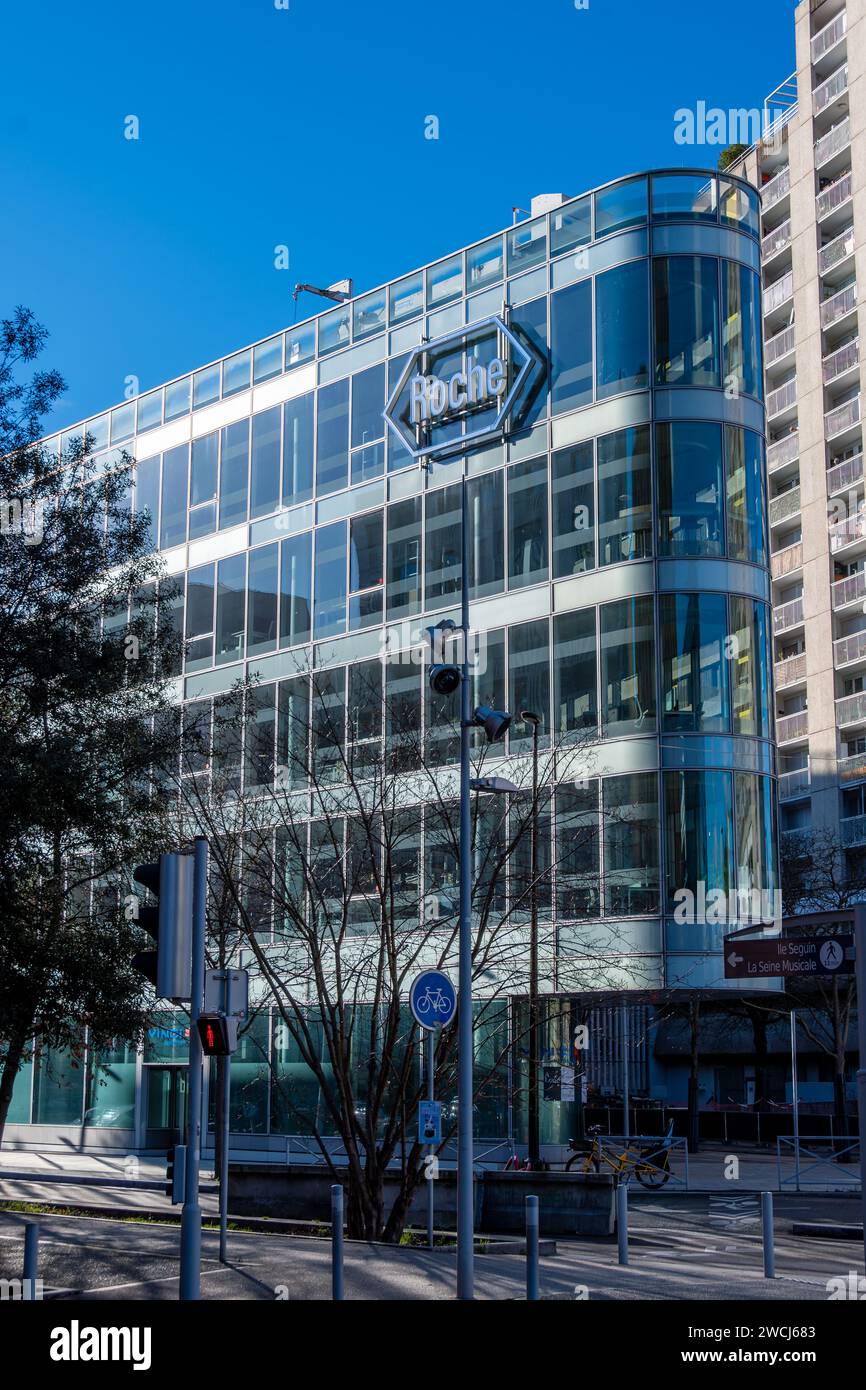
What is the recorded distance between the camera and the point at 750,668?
3206 centimetres

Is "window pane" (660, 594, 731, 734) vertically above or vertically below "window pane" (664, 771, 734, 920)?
above

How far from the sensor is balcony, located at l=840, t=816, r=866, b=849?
5931 centimetres

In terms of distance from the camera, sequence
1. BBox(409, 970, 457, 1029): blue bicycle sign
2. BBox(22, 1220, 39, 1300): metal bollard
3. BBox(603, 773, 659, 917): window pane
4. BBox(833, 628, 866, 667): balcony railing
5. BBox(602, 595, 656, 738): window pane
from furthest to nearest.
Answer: BBox(833, 628, 866, 667): balcony railing
BBox(602, 595, 656, 738): window pane
BBox(603, 773, 659, 917): window pane
BBox(409, 970, 457, 1029): blue bicycle sign
BBox(22, 1220, 39, 1300): metal bollard

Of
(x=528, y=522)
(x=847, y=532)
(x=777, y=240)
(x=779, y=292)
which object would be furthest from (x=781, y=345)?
(x=528, y=522)

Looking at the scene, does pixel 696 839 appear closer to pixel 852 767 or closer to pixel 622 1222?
pixel 622 1222

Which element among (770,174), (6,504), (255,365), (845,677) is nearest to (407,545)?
(255,365)

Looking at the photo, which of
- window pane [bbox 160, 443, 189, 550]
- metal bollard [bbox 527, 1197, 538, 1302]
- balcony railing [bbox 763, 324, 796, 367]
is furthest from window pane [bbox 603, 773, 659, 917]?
balcony railing [bbox 763, 324, 796, 367]

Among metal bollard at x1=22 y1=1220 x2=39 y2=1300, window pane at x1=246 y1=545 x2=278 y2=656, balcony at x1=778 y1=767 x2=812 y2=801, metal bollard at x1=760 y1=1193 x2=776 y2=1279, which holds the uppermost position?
window pane at x1=246 y1=545 x2=278 y2=656

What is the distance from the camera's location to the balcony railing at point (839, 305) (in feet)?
218

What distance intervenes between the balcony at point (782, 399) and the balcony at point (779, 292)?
3.57 meters

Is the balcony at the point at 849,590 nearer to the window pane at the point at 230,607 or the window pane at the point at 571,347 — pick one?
the window pane at the point at 230,607

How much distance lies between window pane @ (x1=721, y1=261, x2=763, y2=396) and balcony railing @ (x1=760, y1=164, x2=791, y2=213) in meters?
42.1

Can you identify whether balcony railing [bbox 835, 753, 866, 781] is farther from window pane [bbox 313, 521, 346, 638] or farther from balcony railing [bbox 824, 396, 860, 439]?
window pane [bbox 313, 521, 346, 638]

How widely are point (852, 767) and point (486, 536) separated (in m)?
32.1
